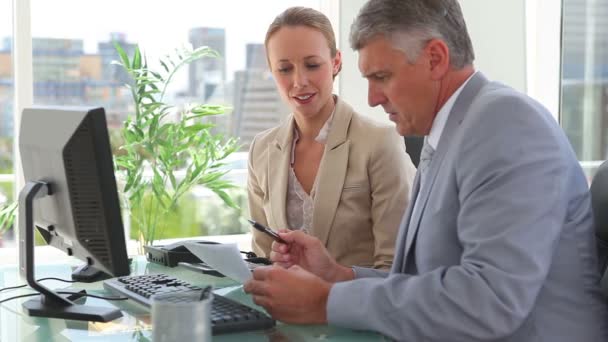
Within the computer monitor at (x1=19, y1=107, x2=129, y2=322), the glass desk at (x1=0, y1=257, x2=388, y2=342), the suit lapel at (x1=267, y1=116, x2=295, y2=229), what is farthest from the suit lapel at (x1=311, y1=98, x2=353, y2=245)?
the computer monitor at (x1=19, y1=107, x2=129, y2=322)

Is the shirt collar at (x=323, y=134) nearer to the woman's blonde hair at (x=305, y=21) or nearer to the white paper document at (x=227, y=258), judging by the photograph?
the woman's blonde hair at (x=305, y=21)

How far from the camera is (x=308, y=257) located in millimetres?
2248

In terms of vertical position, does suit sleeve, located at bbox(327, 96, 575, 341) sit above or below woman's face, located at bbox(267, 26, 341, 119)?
below

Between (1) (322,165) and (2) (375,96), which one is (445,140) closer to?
(2) (375,96)

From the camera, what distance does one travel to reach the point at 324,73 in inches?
111

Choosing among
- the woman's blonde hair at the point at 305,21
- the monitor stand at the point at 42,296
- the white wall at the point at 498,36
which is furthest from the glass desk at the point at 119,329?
the white wall at the point at 498,36

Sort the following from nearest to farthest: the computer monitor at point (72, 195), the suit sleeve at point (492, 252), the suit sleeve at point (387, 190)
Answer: the suit sleeve at point (492, 252) → the computer monitor at point (72, 195) → the suit sleeve at point (387, 190)

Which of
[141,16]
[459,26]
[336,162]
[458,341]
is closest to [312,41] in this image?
[336,162]

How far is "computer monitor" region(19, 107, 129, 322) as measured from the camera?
1720 mm

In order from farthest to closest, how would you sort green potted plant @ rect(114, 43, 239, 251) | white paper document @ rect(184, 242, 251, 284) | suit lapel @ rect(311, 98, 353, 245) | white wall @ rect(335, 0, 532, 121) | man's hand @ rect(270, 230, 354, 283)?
white wall @ rect(335, 0, 532, 121) < green potted plant @ rect(114, 43, 239, 251) < suit lapel @ rect(311, 98, 353, 245) < man's hand @ rect(270, 230, 354, 283) < white paper document @ rect(184, 242, 251, 284)

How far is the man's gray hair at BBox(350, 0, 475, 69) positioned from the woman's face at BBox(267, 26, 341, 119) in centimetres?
90

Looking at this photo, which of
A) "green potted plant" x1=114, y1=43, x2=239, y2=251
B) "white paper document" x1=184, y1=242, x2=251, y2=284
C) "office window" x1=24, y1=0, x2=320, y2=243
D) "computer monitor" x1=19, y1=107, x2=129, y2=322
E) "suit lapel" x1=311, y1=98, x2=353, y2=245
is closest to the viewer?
"computer monitor" x1=19, y1=107, x2=129, y2=322

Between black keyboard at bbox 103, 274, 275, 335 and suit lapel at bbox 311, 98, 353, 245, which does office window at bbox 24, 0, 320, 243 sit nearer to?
suit lapel at bbox 311, 98, 353, 245

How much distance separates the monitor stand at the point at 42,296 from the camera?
1821 mm
